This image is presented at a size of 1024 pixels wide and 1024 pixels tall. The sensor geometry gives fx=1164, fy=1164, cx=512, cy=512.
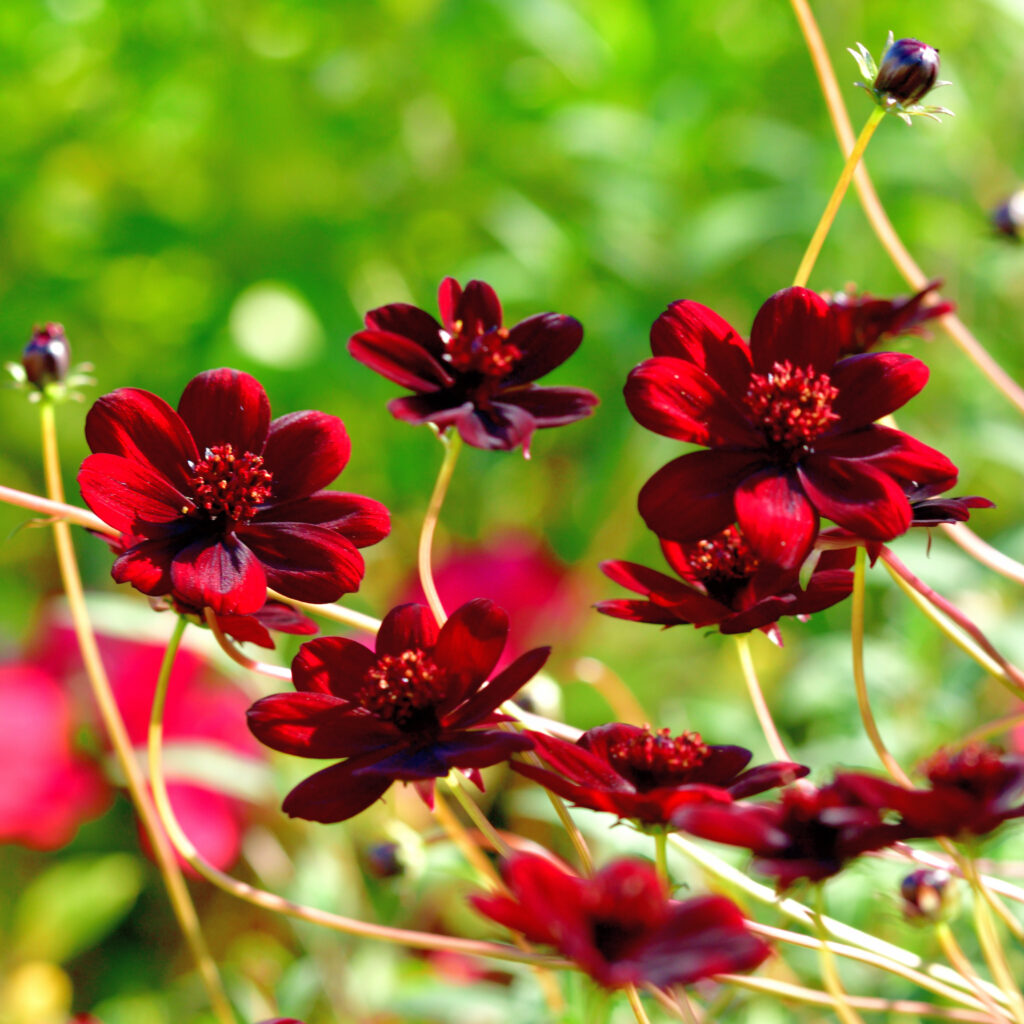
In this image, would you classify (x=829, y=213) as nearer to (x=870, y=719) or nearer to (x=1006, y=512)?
(x=870, y=719)

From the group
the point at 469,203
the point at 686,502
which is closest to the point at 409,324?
the point at 686,502

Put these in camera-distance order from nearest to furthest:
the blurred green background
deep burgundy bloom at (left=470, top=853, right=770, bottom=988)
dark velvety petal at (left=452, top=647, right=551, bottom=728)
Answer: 1. deep burgundy bloom at (left=470, top=853, right=770, bottom=988)
2. dark velvety petal at (left=452, top=647, right=551, bottom=728)
3. the blurred green background

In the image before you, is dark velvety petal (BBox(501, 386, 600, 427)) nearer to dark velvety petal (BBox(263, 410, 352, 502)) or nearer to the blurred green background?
dark velvety petal (BBox(263, 410, 352, 502))

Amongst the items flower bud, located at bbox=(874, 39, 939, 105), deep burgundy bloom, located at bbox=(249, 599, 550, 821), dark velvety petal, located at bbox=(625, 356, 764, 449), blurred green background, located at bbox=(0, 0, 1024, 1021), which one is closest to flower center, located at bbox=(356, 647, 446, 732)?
deep burgundy bloom, located at bbox=(249, 599, 550, 821)

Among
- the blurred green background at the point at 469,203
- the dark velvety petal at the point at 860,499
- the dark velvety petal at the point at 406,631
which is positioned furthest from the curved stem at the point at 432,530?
the blurred green background at the point at 469,203

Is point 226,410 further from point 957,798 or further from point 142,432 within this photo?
point 957,798

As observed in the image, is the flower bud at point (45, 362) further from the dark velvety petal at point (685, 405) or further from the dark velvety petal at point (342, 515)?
the dark velvety petal at point (685, 405)
